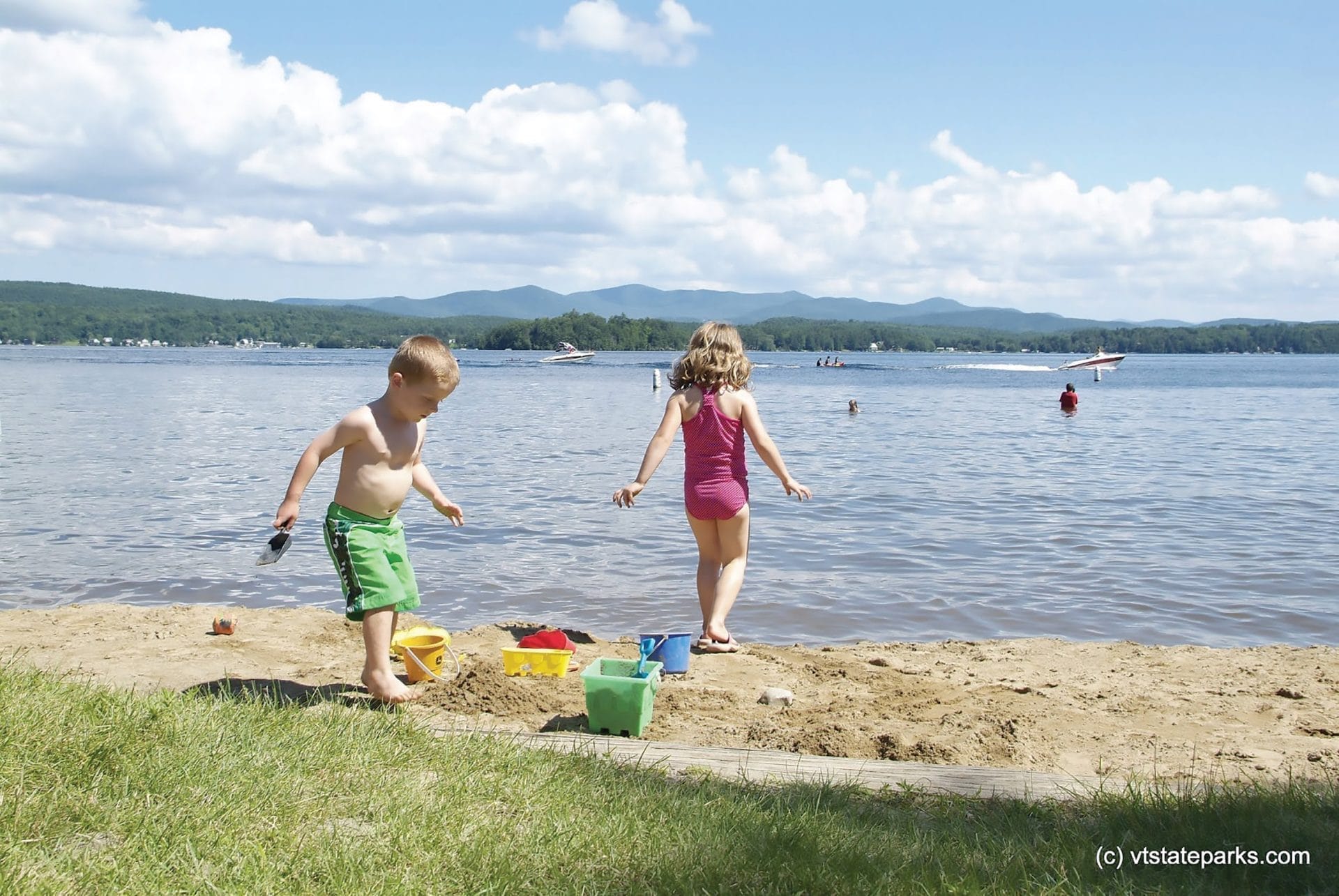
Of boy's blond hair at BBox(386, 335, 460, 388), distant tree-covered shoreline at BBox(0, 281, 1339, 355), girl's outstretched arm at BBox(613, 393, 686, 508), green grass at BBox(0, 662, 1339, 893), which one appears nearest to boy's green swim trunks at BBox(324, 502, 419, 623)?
boy's blond hair at BBox(386, 335, 460, 388)

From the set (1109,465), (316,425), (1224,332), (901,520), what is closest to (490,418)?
(316,425)

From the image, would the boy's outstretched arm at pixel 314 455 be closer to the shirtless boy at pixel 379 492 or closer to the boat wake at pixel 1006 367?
the shirtless boy at pixel 379 492

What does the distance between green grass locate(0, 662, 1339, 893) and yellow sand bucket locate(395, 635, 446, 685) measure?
1.47m

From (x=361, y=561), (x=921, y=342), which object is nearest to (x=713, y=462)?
(x=361, y=561)

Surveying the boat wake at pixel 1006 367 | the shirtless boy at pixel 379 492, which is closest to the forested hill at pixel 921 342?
the boat wake at pixel 1006 367

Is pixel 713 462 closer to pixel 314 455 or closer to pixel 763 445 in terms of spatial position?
pixel 763 445

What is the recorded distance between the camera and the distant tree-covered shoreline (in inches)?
6575

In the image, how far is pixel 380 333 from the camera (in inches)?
7057

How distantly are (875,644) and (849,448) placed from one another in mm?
17274

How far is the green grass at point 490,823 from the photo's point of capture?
3.09m

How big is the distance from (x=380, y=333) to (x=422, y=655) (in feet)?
591

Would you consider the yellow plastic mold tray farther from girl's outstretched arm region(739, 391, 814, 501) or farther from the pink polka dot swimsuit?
girl's outstretched arm region(739, 391, 814, 501)

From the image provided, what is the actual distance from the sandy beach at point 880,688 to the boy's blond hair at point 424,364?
5.18 ft

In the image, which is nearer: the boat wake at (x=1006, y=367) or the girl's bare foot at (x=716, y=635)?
the girl's bare foot at (x=716, y=635)
